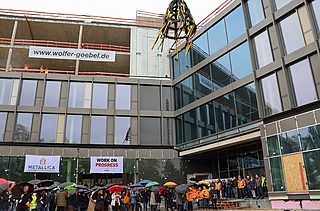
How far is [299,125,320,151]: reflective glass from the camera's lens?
1590 cm

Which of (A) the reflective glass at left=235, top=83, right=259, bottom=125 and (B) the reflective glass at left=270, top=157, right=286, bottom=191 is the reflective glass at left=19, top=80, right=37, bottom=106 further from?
(B) the reflective glass at left=270, top=157, right=286, bottom=191

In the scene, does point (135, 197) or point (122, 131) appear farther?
point (122, 131)

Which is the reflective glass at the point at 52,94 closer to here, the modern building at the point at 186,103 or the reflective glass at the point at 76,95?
the modern building at the point at 186,103

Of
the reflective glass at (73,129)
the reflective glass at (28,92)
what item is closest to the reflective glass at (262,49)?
the reflective glass at (73,129)

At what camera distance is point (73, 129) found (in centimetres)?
2898

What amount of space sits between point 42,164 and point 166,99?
15.0m

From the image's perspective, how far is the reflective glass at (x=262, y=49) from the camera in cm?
2038

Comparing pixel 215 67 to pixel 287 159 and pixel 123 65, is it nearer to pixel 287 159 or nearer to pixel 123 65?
pixel 287 159

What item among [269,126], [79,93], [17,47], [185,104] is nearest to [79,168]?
[79,93]

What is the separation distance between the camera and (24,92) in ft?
95.6

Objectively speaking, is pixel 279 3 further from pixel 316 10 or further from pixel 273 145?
pixel 273 145

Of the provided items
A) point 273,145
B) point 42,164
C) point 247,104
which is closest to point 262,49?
point 247,104

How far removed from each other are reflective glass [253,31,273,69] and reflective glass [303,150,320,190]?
7473 mm

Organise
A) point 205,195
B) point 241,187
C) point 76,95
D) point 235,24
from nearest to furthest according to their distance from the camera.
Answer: point 205,195, point 241,187, point 235,24, point 76,95
